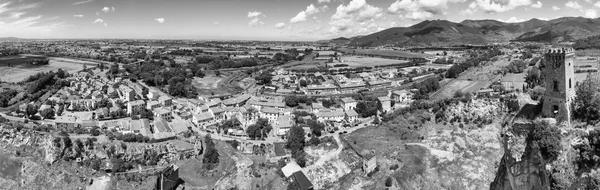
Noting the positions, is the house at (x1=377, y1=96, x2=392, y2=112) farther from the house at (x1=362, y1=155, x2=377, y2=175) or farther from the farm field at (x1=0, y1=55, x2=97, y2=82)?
the farm field at (x1=0, y1=55, x2=97, y2=82)

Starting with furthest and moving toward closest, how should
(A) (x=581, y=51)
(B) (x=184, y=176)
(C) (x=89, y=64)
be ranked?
(C) (x=89, y=64) → (A) (x=581, y=51) → (B) (x=184, y=176)

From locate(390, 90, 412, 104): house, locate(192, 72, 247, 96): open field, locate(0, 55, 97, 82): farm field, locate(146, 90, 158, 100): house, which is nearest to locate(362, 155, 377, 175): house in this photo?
locate(390, 90, 412, 104): house

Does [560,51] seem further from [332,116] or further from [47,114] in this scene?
[47,114]

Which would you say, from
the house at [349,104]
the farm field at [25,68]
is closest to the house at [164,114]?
the house at [349,104]

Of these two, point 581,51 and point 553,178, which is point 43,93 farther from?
point 581,51

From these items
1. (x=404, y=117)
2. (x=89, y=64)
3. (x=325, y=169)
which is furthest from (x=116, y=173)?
(x=89, y=64)
